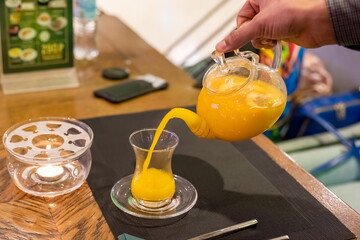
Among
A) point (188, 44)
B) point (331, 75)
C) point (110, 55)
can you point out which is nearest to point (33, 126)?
point (110, 55)

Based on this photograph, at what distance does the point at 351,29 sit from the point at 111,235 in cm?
58

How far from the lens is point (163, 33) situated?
4.03 m

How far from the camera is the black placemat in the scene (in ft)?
3.26

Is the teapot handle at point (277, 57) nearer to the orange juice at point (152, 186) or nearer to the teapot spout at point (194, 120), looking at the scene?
the teapot spout at point (194, 120)

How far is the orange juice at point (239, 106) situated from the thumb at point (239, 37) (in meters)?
0.09

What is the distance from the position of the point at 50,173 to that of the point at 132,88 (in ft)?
1.57

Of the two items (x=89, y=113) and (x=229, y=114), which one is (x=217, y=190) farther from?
(x=89, y=113)

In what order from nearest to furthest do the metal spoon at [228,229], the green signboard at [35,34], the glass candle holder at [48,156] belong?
1. the metal spoon at [228,229]
2. the glass candle holder at [48,156]
3. the green signboard at [35,34]

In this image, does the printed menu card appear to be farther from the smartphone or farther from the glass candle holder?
the glass candle holder

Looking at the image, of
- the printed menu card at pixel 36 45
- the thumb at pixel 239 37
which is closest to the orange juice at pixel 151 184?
the thumb at pixel 239 37

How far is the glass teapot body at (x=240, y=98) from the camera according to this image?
1.02 m

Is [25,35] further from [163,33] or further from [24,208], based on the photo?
[163,33]

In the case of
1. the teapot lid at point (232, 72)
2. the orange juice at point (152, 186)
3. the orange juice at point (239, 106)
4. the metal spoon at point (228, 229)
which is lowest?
the metal spoon at point (228, 229)

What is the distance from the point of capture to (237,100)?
101 cm
